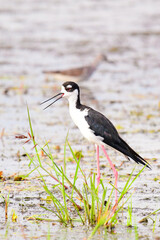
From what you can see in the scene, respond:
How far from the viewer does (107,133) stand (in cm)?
596

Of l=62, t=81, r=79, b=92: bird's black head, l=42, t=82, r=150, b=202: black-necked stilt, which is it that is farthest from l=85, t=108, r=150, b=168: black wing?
l=62, t=81, r=79, b=92: bird's black head

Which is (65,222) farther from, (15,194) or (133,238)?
(15,194)

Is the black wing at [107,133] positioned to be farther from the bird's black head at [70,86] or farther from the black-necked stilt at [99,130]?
the bird's black head at [70,86]

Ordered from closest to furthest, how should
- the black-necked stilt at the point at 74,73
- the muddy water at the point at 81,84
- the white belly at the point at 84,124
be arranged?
1. the muddy water at the point at 81,84
2. the white belly at the point at 84,124
3. the black-necked stilt at the point at 74,73

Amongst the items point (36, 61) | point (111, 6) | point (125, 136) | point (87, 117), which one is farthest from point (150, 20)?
point (87, 117)

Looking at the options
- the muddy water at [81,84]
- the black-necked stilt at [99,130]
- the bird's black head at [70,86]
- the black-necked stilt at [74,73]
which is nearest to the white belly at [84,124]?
the black-necked stilt at [99,130]

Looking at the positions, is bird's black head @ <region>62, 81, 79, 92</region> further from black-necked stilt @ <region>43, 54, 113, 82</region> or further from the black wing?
black-necked stilt @ <region>43, 54, 113, 82</region>

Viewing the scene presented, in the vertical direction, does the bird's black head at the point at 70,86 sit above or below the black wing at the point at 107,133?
above

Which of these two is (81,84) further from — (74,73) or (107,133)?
(107,133)

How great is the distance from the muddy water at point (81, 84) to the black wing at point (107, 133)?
1.46 feet

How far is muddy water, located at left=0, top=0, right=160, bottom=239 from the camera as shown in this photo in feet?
19.2

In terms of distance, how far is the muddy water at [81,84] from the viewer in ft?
19.2

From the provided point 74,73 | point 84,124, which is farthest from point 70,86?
point 74,73

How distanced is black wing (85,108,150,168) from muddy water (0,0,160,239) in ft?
1.46
